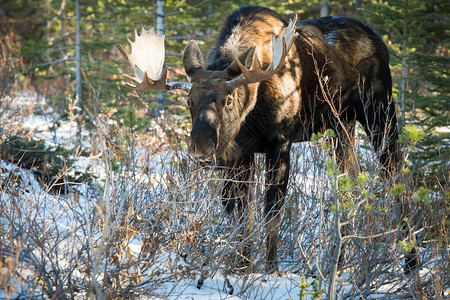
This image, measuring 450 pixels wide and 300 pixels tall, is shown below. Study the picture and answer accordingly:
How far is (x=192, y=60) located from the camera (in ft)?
14.5

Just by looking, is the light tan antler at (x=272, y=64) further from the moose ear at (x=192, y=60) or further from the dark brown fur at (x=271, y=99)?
the moose ear at (x=192, y=60)

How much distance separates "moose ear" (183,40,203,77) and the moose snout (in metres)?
0.70

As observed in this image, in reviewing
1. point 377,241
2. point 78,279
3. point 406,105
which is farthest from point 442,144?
point 78,279

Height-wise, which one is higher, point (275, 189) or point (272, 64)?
point (272, 64)

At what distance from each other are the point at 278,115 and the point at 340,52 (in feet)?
5.08

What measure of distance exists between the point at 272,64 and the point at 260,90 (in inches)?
19.6

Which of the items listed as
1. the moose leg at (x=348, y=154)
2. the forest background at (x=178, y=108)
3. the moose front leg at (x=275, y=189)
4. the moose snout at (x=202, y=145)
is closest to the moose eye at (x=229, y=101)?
the moose snout at (x=202, y=145)

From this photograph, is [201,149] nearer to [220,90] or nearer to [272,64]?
[220,90]

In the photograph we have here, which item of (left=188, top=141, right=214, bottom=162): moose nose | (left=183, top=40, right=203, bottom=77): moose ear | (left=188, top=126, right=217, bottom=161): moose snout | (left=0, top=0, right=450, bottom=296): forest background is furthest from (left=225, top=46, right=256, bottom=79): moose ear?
(left=0, top=0, right=450, bottom=296): forest background

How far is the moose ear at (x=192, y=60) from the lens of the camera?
14.2ft

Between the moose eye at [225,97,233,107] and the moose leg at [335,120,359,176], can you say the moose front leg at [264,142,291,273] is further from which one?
the moose eye at [225,97,233,107]

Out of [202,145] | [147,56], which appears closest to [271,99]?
[202,145]

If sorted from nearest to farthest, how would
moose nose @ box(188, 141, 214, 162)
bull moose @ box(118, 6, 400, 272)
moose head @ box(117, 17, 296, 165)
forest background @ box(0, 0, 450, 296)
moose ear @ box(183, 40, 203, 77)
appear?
moose nose @ box(188, 141, 214, 162)
moose head @ box(117, 17, 296, 165)
bull moose @ box(118, 6, 400, 272)
moose ear @ box(183, 40, 203, 77)
forest background @ box(0, 0, 450, 296)

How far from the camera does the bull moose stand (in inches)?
159
